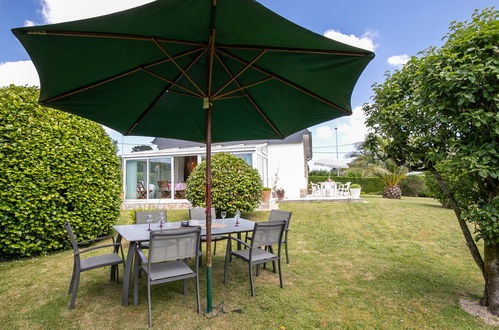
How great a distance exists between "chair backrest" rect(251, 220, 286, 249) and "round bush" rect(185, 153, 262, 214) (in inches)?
177

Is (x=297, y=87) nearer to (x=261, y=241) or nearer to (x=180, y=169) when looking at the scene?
(x=261, y=241)

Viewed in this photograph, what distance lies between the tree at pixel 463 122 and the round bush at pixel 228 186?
535 centimetres

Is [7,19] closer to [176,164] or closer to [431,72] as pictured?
[176,164]

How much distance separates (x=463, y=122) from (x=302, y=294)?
9.66 ft

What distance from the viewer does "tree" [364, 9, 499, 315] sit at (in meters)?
2.79

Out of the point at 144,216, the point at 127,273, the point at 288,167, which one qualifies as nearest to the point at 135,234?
the point at 127,273

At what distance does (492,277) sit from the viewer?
326cm

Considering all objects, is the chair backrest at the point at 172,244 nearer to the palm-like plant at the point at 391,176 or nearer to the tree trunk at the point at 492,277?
the tree trunk at the point at 492,277

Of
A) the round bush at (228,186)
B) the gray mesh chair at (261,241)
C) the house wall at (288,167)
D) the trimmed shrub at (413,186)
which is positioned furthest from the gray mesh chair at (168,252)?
the trimmed shrub at (413,186)

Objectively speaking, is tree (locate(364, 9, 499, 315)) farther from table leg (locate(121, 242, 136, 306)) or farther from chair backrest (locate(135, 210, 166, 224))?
chair backrest (locate(135, 210, 166, 224))

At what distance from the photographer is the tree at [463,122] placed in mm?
2791

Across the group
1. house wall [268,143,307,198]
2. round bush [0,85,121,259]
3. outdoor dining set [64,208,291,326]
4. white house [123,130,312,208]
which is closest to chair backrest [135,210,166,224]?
outdoor dining set [64,208,291,326]

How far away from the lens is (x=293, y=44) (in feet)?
7.77

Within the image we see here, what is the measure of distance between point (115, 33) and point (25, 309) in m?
3.61
